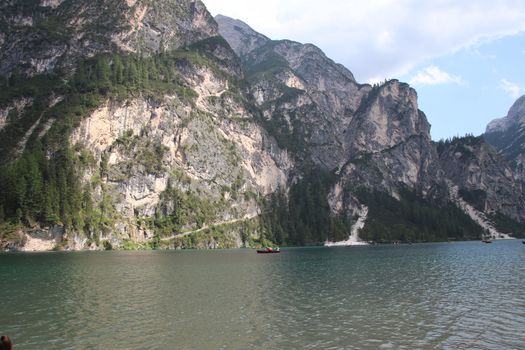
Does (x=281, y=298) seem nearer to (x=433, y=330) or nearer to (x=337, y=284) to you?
(x=337, y=284)

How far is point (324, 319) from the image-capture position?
129 ft

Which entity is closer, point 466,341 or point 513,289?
point 466,341

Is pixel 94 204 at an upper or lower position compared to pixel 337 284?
upper

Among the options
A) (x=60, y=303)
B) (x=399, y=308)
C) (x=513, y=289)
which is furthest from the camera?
(x=513, y=289)

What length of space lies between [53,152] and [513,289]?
180m

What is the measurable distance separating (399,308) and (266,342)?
18.4 m

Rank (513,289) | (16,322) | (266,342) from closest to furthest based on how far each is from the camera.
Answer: (266,342), (16,322), (513,289)

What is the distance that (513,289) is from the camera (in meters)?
56.6

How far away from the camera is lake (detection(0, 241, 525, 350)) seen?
32.1 metres

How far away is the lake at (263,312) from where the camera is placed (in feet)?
105

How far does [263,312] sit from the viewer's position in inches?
1683

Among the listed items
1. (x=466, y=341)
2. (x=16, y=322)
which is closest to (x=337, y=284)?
(x=466, y=341)

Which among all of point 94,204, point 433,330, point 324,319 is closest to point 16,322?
point 324,319

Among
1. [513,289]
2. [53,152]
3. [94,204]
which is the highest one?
[53,152]
